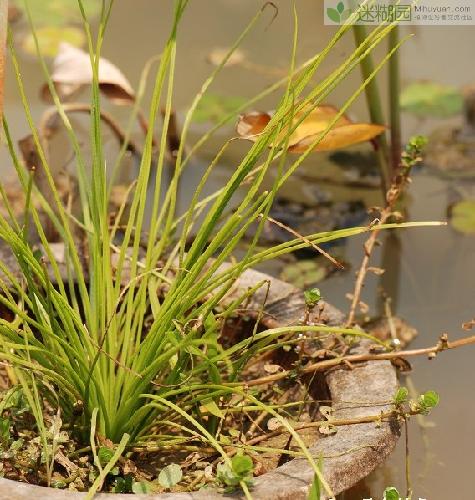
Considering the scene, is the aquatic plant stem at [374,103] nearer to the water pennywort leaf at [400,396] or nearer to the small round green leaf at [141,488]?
the water pennywort leaf at [400,396]

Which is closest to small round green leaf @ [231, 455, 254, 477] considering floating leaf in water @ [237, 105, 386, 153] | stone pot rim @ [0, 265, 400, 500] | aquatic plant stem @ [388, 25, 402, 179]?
stone pot rim @ [0, 265, 400, 500]

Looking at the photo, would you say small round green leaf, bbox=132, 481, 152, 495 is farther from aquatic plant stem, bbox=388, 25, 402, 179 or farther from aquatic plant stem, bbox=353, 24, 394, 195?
aquatic plant stem, bbox=388, 25, 402, 179

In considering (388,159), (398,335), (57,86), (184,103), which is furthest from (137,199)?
(184,103)

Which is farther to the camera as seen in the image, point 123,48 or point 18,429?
point 123,48

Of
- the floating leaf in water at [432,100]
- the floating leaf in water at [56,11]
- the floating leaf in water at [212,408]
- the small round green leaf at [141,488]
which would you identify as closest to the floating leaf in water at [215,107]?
the floating leaf in water at [432,100]

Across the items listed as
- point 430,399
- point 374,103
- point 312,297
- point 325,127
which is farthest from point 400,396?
point 374,103

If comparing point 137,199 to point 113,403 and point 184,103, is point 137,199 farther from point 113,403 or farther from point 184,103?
point 184,103

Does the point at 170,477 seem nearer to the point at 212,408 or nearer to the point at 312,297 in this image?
the point at 212,408
